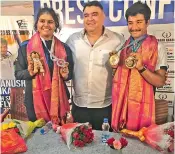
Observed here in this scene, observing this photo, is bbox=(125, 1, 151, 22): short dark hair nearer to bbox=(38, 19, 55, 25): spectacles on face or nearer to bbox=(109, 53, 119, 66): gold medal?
bbox=(109, 53, 119, 66): gold medal

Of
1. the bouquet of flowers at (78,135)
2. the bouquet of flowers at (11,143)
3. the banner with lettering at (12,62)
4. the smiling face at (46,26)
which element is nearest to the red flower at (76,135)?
the bouquet of flowers at (78,135)

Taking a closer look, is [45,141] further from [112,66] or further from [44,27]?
[44,27]

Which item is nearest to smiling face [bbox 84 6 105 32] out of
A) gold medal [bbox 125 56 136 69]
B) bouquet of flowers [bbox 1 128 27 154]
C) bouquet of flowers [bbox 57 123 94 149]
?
gold medal [bbox 125 56 136 69]

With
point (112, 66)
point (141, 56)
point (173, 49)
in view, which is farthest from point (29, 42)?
point (173, 49)

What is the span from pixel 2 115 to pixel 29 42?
0.60 metres

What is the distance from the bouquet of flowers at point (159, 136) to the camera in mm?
1477

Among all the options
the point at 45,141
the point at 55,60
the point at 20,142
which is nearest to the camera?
the point at 20,142

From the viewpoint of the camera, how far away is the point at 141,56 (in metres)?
1.60

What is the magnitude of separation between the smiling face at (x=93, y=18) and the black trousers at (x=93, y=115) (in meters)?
0.57

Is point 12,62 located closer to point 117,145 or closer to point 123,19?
point 123,19

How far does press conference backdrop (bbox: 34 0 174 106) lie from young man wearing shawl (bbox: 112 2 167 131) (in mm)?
36

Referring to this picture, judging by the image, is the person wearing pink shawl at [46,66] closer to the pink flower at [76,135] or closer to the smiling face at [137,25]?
the pink flower at [76,135]

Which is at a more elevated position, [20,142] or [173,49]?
[173,49]

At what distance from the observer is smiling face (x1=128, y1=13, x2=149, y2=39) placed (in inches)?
62.5
